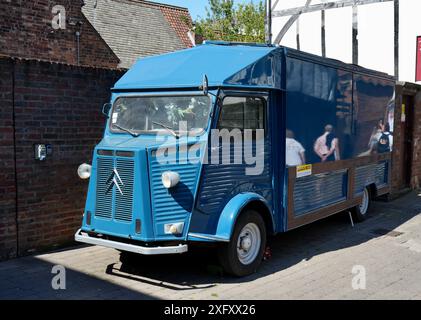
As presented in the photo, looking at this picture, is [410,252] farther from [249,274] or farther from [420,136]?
[420,136]

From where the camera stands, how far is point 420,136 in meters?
12.7

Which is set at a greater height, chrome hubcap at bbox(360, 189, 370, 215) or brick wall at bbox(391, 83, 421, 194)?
brick wall at bbox(391, 83, 421, 194)

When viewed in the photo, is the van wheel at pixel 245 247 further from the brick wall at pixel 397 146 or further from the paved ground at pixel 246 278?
the brick wall at pixel 397 146

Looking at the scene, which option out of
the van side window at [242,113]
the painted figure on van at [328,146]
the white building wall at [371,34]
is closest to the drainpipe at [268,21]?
the white building wall at [371,34]

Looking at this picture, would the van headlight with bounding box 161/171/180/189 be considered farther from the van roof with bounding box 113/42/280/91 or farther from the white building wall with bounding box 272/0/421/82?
the white building wall with bounding box 272/0/421/82

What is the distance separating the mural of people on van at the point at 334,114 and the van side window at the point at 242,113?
1.51 feet

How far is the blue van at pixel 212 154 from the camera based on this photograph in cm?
526

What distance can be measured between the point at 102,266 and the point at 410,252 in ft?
14.4

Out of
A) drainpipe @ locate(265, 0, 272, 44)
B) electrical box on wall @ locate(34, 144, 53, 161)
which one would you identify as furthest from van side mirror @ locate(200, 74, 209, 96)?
drainpipe @ locate(265, 0, 272, 44)

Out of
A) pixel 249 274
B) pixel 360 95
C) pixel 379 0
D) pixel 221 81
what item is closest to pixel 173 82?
pixel 221 81

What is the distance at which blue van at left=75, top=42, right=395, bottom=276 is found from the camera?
5.26 m

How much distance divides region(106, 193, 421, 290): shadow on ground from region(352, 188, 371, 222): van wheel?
0.42 ft

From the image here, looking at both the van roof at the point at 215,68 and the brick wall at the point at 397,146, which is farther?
the brick wall at the point at 397,146

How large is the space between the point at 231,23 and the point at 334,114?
18.3 meters
